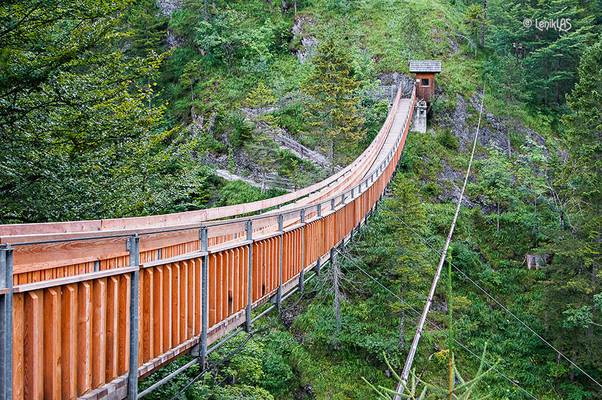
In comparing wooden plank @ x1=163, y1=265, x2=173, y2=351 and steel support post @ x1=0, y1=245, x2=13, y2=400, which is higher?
steel support post @ x1=0, y1=245, x2=13, y2=400

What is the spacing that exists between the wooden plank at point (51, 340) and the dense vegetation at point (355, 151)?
2.67m

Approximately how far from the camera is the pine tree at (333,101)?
25875mm

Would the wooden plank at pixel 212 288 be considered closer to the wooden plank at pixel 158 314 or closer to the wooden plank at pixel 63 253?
the wooden plank at pixel 158 314

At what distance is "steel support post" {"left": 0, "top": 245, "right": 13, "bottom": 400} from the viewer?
2891 millimetres

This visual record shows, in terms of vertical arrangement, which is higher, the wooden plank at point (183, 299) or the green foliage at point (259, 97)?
the green foliage at point (259, 97)

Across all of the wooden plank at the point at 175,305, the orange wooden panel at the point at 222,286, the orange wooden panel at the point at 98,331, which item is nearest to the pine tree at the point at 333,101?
the orange wooden panel at the point at 222,286

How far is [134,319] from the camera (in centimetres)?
413

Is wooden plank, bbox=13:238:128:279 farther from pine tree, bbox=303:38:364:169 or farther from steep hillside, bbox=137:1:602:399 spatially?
pine tree, bbox=303:38:364:169

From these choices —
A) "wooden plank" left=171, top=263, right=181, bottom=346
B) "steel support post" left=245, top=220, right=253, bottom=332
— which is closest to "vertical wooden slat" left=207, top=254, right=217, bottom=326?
"wooden plank" left=171, top=263, right=181, bottom=346

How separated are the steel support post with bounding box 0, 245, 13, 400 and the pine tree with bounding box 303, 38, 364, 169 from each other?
75.6ft

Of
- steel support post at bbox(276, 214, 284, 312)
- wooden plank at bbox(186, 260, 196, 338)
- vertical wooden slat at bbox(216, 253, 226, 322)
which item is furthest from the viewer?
steel support post at bbox(276, 214, 284, 312)

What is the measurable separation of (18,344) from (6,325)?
0.86 ft

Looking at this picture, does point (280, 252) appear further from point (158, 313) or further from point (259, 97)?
point (259, 97)

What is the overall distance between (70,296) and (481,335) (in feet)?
64.0
